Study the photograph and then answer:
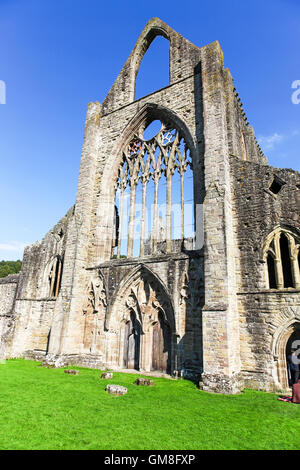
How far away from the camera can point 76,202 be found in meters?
12.8

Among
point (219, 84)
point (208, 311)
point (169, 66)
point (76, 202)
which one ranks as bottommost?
point (208, 311)

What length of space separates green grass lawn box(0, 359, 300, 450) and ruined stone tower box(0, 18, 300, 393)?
1.31 metres

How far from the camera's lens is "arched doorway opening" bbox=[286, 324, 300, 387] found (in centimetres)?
724

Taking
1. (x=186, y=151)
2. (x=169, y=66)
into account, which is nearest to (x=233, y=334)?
(x=186, y=151)

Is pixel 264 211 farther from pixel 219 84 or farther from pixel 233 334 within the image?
pixel 219 84

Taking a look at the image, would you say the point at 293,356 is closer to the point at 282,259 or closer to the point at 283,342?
the point at 283,342

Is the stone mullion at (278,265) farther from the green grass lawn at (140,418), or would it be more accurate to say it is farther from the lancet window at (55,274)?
the lancet window at (55,274)

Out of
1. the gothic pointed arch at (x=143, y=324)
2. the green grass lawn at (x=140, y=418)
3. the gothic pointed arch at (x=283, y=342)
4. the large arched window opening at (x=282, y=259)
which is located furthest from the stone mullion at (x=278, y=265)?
the gothic pointed arch at (x=143, y=324)

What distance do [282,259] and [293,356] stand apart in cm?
269

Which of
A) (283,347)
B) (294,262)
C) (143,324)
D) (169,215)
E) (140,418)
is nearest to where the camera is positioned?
(140,418)

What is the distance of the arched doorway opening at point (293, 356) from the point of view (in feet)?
23.8

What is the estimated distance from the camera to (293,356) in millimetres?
7336

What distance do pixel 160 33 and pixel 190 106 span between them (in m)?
5.82

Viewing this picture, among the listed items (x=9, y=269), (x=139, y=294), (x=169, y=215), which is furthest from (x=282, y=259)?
(x=9, y=269)
